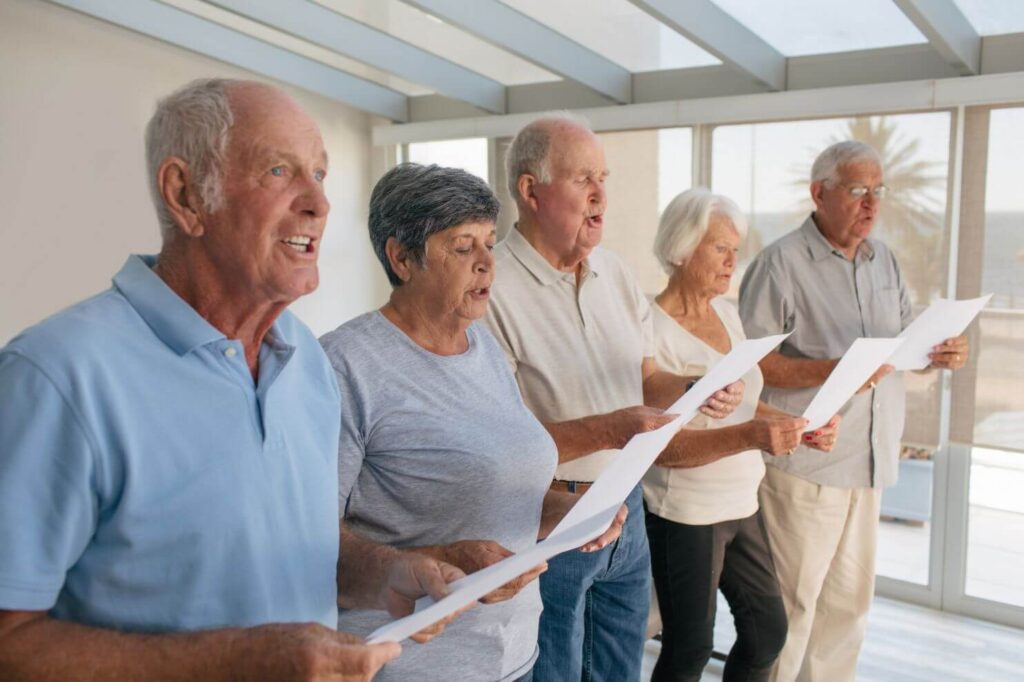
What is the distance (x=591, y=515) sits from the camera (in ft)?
3.98

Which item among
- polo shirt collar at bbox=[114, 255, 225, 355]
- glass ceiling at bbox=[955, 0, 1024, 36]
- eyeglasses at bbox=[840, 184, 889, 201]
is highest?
glass ceiling at bbox=[955, 0, 1024, 36]

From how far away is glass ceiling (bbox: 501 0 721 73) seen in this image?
158 inches

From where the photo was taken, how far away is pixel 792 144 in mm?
4012

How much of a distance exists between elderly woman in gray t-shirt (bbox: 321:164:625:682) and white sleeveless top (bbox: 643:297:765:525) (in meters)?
0.77

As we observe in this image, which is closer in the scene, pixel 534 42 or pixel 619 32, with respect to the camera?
pixel 534 42

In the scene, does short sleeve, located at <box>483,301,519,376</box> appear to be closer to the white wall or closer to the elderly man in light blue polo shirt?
the elderly man in light blue polo shirt

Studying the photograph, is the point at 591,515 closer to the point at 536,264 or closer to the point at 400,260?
the point at 400,260

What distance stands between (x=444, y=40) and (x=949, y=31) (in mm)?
2567

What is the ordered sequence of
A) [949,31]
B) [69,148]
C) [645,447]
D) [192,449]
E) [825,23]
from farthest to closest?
[69,148] → [825,23] → [949,31] → [645,447] → [192,449]

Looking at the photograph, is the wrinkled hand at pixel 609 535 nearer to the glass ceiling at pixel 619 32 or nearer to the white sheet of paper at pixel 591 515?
the white sheet of paper at pixel 591 515

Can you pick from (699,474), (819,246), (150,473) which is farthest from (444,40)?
(150,473)

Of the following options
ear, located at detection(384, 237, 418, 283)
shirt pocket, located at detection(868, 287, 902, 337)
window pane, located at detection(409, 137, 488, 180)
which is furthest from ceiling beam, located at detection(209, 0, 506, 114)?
shirt pocket, located at detection(868, 287, 902, 337)

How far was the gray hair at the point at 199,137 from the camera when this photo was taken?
3.30 ft

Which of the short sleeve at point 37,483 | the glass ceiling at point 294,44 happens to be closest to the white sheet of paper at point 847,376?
the short sleeve at point 37,483
